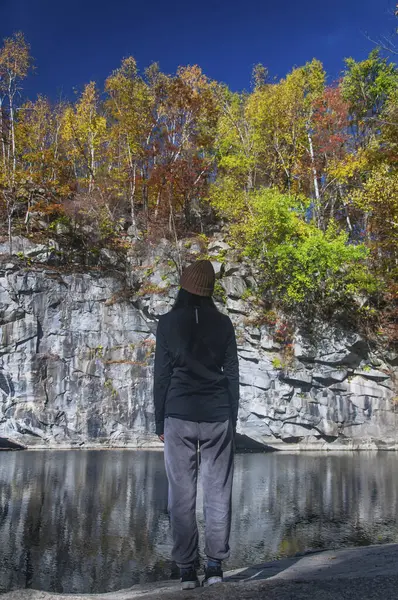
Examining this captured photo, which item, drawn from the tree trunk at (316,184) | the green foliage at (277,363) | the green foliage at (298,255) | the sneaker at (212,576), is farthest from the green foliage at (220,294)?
the sneaker at (212,576)

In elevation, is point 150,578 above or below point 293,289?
below

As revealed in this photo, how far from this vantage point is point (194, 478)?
11.4 ft

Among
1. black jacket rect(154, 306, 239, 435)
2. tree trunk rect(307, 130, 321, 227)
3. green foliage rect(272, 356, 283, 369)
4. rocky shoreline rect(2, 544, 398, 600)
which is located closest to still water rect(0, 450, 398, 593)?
rocky shoreline rect(2, 544, 398, 600)

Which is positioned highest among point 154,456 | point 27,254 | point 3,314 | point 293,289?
point 27,254

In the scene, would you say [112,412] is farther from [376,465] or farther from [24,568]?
[24,568]

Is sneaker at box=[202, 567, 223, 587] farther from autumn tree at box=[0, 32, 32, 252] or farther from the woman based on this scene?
autumn tree at box=[0, 32, 32, 252]

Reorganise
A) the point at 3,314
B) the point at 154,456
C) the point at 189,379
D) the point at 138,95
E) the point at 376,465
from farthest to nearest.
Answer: the point at 138,95, the point at 3,314, the point at 154,456, the point at 376,465, the point at 189,379

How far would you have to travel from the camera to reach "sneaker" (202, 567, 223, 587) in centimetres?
324

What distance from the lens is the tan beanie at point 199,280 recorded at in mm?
3752

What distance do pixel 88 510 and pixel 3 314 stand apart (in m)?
16.5

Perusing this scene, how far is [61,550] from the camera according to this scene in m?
5.58

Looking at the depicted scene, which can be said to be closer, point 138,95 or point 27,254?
point 27,254

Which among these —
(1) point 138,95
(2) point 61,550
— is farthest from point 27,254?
(2) point 61,550

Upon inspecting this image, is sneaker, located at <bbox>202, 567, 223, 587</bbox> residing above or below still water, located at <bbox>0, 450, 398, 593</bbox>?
above
